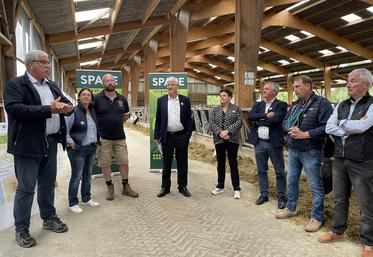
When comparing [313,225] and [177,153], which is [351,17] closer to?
[177,153]

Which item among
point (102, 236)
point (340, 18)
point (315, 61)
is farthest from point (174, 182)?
point (315, 61)

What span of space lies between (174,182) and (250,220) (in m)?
2.01

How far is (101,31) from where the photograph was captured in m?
12.2

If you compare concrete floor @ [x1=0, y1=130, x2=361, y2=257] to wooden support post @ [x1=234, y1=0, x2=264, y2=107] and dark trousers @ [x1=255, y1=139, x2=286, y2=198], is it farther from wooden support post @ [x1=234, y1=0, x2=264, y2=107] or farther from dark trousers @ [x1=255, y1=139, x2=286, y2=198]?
wooden support post @ [x1=234, y1=0, x2=264, y2=107]

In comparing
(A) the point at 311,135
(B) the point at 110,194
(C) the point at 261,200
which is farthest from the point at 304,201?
(B) the point at 110,194

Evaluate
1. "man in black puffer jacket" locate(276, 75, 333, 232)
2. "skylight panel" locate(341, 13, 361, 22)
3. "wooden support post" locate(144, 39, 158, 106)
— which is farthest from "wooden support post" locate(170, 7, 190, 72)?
"man in black puffer jacket" locate(276, 75, 333, 232)

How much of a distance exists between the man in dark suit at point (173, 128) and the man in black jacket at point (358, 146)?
204cm

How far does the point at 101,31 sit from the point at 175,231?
1052cm

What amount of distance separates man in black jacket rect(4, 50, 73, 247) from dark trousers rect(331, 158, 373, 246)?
8.06 feet

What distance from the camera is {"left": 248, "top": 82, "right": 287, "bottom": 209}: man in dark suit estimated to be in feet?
12.6

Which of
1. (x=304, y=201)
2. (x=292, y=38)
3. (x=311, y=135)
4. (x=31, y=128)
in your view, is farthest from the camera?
(x=292, y=38)

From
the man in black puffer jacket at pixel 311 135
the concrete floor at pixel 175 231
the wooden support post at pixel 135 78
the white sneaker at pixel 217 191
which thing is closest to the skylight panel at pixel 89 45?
the wooden support post at pixel 135 78

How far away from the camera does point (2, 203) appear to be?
322cm

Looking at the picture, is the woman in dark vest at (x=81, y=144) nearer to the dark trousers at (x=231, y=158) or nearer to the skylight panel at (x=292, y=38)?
the dark trousers at (x=231, y=158)
